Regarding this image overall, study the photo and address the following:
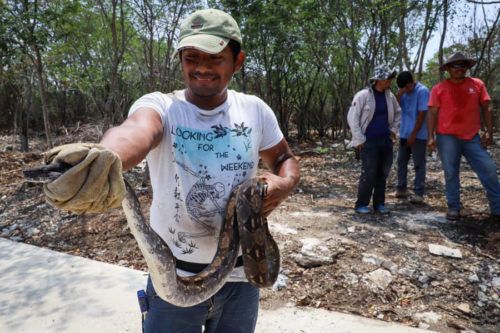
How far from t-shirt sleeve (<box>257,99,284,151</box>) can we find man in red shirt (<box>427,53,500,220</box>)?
14.6 feet

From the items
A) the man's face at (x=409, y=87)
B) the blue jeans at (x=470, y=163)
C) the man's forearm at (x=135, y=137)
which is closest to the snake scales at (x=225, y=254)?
the man's forearm at (x=135, y=137)

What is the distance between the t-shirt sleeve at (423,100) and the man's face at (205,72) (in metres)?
5.60

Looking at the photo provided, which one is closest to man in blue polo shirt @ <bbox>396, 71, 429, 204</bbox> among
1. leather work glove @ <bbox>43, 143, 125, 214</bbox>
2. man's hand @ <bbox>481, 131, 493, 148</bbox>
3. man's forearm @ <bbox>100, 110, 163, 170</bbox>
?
man's hand @ <bbox>481, 131, 493, 148</bbox>

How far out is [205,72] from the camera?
1781 mm

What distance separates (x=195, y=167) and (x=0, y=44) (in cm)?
876

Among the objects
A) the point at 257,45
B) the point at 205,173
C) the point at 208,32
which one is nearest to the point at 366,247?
the point at 205,173

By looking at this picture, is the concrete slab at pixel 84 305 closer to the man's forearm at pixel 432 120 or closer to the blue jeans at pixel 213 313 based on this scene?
the blue jeans at pixel 213 313

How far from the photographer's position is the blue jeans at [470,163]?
5.45 meters

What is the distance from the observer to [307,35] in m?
13.2

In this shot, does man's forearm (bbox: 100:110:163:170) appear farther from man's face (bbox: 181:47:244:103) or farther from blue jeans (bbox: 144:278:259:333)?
blue jeans (bbox: 144:278:259:333)

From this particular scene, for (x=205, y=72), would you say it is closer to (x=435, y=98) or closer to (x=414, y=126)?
(x=435, y=98)

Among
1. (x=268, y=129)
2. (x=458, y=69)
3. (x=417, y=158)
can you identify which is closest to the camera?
(x=268, y=129)

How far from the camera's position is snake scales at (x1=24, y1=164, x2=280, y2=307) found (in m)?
1.61

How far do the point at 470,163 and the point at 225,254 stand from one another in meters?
5.03
